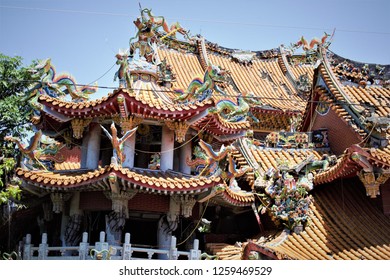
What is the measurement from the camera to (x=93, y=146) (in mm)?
12133

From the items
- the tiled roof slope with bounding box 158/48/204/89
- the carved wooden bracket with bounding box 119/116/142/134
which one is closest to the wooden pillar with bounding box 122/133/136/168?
the carved wooden bracket with bounding box 119/116/142/134

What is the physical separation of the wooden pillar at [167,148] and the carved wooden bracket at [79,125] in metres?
1.69

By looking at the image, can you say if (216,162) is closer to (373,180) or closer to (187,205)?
(187,205)

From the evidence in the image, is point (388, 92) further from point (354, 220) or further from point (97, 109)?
point (97, 109)

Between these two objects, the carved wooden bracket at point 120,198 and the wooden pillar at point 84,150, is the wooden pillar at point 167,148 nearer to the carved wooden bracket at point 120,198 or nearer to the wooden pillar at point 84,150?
the carved wooden bracket at point 120,198

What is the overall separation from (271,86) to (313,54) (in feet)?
12.5

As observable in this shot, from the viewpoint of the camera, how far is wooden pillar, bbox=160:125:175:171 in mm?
11883

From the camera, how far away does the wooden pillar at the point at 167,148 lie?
1188cm

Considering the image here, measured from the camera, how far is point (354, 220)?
12.0 meters

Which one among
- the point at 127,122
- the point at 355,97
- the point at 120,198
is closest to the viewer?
the point at 120,198

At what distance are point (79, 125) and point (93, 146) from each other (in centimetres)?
58

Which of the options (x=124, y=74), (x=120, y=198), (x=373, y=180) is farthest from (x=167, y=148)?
(x=373, y=180)

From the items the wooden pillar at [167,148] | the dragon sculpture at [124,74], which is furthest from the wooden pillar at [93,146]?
the wooden pillar at [167,148]

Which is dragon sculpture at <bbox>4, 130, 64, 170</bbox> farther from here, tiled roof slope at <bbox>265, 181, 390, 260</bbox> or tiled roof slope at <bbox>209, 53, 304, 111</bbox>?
tiled roof slope at <bbox>209, 53, 304, 111</bbox>
